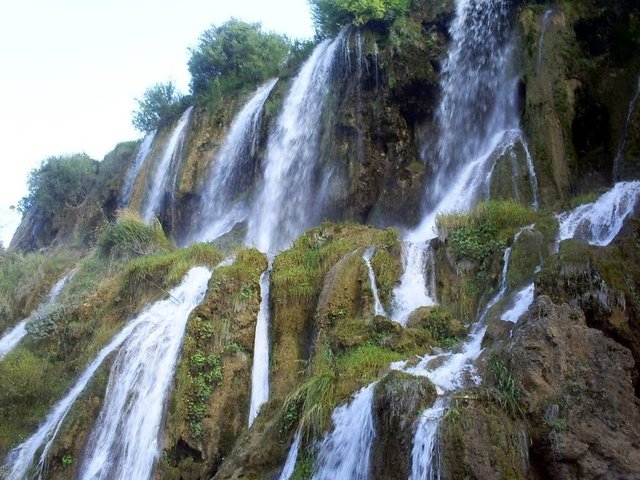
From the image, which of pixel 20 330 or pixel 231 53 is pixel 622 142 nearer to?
pixel 20 330

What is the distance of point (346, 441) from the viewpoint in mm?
7668

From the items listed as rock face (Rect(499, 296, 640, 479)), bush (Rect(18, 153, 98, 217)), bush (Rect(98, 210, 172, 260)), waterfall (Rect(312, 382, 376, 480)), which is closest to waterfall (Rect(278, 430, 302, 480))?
waterfall (Rect(312, 382, 376, 480))

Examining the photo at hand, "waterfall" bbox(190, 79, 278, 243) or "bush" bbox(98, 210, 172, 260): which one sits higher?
"waterfall" bbox(190, 79, 278, 243)

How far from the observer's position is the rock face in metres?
6.46

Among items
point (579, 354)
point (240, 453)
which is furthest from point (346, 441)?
point (579, 354)

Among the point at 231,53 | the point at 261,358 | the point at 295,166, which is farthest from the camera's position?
the point at 231,53

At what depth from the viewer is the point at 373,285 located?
1216 cm

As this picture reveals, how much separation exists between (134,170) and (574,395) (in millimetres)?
25859

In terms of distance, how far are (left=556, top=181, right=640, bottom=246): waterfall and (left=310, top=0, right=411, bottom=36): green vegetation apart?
10.2 metres

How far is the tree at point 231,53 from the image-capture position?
2931 centimetres

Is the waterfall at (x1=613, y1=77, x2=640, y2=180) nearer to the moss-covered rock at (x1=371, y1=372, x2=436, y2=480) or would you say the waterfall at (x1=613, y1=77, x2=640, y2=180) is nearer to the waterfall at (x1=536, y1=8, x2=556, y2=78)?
the waterfall at (x1=536, y1=8, x2=556, y2=78)

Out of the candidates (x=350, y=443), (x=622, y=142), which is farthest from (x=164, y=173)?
(x=350, y=443)

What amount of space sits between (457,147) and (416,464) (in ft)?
39.4

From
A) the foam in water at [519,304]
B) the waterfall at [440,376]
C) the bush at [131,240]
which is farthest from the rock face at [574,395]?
the bush at [131,240]
